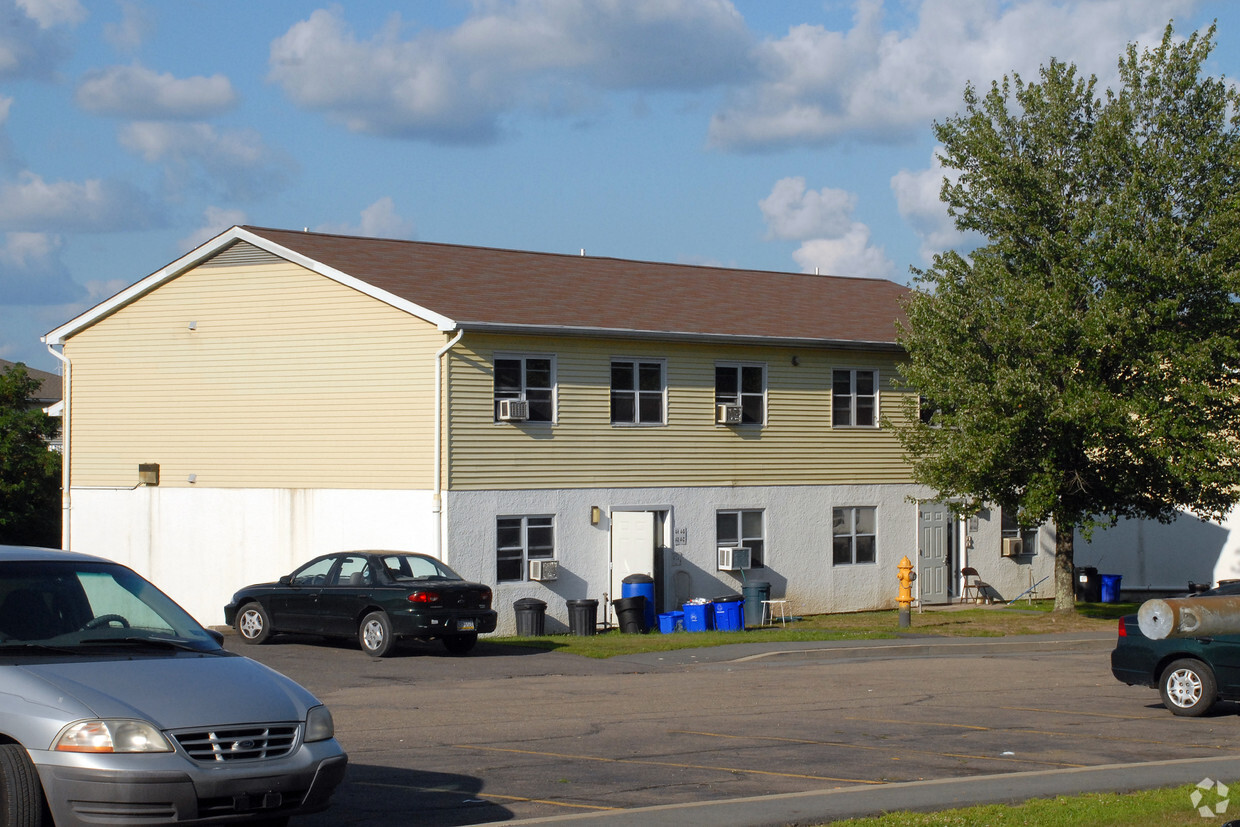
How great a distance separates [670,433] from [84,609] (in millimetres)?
19332

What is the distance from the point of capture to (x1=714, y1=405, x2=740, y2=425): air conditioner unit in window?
27734 millimetres

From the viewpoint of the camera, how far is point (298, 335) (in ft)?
87.0

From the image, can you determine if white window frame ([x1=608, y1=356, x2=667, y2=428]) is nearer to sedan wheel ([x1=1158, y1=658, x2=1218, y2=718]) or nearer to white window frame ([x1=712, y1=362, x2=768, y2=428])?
white window frame ([x1=712, y1=362, x2=768, y2=428])

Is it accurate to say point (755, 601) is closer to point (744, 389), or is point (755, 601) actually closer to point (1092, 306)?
point (744, 389)

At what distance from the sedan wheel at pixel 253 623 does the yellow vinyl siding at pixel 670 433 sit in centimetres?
403

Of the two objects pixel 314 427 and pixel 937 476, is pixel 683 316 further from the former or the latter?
pixel 314 427

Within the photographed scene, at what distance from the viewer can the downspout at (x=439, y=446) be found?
2394 centimetres

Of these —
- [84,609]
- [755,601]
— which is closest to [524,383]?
[755,601]

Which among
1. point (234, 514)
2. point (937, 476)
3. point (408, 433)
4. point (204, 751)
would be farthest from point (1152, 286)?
point (204, 751)

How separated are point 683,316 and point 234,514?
32.5 feet

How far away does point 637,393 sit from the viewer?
2678cm

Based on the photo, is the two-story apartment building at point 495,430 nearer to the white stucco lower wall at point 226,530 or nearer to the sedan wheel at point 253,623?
the white stucco lower wall at point 226,530

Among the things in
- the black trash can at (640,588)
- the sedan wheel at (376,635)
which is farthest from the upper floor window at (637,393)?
the sedan wheel at (376,635)

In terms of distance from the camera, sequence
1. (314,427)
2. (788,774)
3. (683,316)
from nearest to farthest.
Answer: (788,774) < (314,427) < (683,316)
